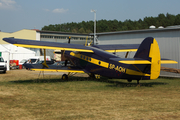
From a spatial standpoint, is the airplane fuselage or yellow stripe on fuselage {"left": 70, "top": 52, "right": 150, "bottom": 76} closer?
yellow stripe on fuselage {"left": 70, "top": 52, "right": 150, "bottom": 76}

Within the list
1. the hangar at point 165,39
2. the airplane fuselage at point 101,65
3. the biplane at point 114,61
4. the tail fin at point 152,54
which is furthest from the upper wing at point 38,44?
the hangar at point 165,39

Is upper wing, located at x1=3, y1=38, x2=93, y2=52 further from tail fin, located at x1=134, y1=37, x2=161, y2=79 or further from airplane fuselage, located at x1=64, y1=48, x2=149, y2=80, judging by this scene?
tail fin, located at x1=134, y1=37, x2=161, y2=79

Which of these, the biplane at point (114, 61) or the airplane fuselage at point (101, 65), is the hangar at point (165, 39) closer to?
the biplane at point (114, 61)

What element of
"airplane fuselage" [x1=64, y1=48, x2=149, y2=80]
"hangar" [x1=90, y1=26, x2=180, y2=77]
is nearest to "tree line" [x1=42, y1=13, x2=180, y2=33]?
"hangar" [x1=90, y1=26, x2=180, y2=77]

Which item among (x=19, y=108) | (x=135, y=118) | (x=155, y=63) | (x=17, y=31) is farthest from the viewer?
(x=17, y=31)

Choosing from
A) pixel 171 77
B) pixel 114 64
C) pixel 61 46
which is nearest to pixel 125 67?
pixel 114 64

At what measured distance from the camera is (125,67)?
1173 centimetres

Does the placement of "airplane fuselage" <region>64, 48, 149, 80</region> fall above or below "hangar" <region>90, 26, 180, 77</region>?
below

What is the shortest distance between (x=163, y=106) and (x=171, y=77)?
12.1m

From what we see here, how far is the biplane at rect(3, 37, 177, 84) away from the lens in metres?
10.6

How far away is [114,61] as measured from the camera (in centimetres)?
1251

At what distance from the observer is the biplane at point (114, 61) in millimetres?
10555

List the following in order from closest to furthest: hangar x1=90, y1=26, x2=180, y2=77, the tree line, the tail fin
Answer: the tail fin
hangar x1=90, y1=26, x2=180, y2=77
the tree line

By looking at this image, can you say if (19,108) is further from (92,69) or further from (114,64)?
(92,69)
